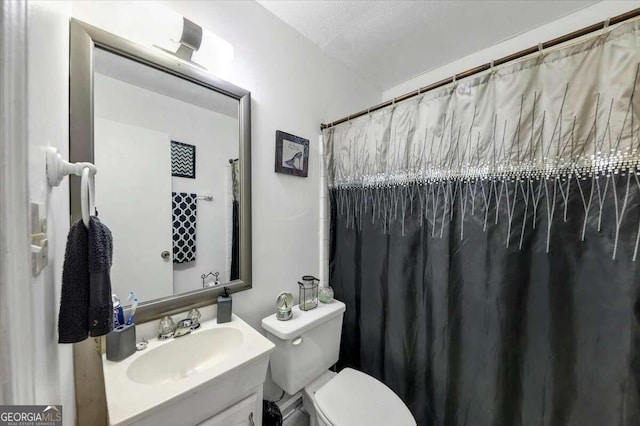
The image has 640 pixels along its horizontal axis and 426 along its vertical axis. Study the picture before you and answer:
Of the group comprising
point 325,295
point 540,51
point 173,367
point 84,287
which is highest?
point 540,51

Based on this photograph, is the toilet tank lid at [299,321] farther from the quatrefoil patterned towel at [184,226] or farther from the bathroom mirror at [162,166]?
the quatrefoil patterned towel at [184,226]

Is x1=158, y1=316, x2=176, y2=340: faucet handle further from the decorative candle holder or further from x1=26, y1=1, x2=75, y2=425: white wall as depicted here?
the decorative candle holder

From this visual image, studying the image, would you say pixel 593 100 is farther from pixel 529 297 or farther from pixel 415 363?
pixel 415 363

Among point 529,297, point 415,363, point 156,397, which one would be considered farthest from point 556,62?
point 156,397

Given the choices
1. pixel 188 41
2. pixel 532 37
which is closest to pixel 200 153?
pixel 188 41

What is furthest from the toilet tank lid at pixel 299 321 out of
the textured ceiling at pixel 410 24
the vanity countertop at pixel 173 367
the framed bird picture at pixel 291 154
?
the textured ceiling at pixel 410 24

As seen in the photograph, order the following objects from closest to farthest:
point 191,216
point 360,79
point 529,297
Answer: point 529,297 → point 191,216 → point 360,79

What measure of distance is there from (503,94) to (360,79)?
3.96 ft

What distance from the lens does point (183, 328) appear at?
0.95m

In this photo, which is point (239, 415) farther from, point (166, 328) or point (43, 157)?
point (43, 157)

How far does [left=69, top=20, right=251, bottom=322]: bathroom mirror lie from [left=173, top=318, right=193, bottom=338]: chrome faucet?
65mm

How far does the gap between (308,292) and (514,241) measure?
107cm

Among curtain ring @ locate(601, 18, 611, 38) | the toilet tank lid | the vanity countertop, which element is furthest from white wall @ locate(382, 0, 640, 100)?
the vanity countertop

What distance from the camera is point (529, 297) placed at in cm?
93
